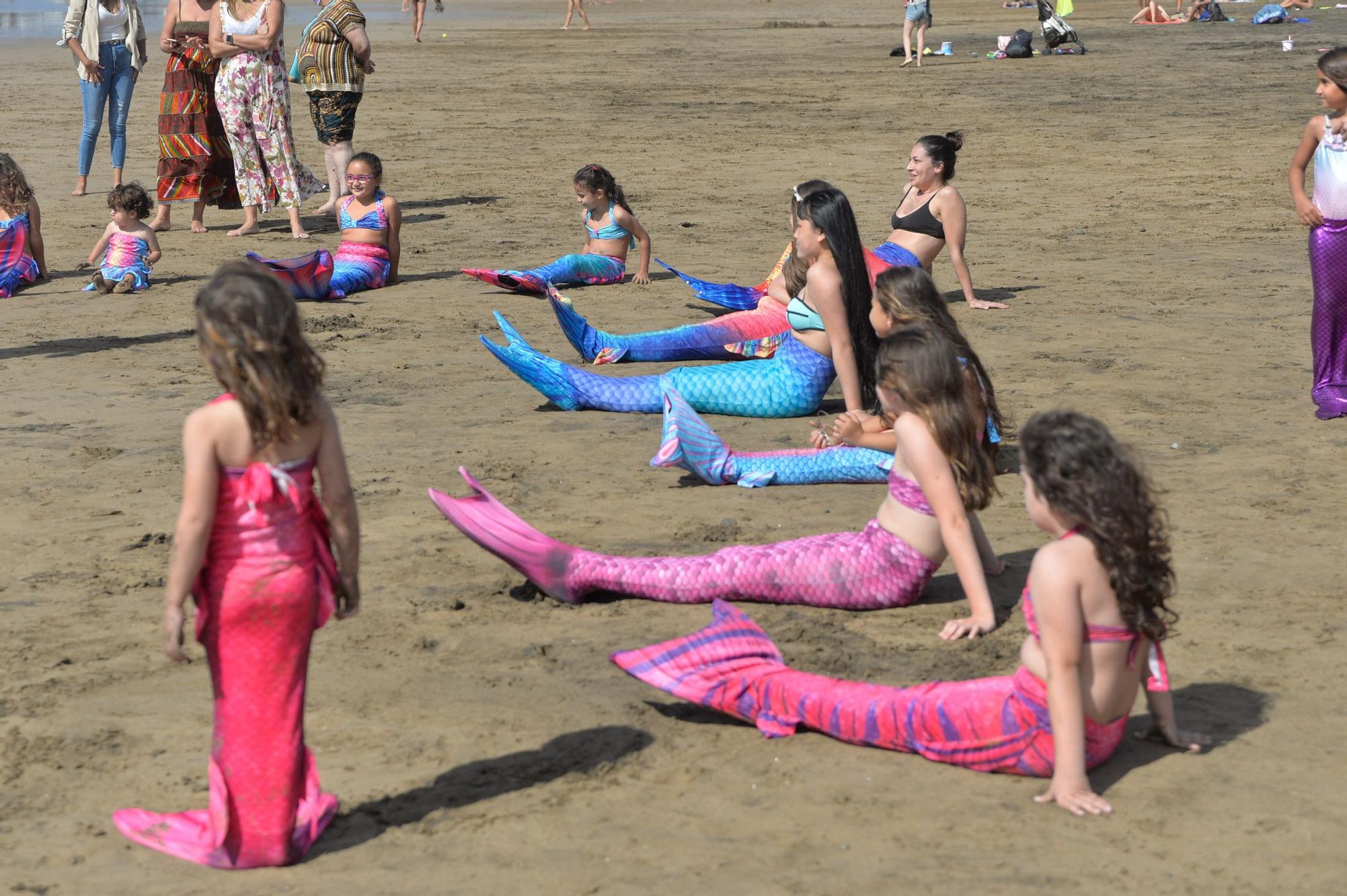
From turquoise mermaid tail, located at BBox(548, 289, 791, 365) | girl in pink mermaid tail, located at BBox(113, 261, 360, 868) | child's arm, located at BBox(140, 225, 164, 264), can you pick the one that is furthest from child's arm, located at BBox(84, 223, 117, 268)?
girl in pink mermaid tail, located at BBox(113, 261, 360, 868)

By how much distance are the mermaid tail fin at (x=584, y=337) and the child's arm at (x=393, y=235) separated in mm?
2539

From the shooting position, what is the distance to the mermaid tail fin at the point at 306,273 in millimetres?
10453

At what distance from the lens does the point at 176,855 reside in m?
3.91

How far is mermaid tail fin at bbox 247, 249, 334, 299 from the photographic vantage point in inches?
412

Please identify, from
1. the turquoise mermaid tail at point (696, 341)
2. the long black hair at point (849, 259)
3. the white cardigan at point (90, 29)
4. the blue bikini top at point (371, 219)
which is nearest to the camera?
the long black hair at point (849, 259)

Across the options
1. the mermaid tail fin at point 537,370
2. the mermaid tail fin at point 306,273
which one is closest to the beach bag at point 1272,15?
the mermaid tail fin at point 306,273

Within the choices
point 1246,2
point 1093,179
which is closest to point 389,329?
point 1093,179

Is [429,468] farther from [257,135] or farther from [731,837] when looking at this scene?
[257,135]

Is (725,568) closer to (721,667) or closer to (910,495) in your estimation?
(910,495)

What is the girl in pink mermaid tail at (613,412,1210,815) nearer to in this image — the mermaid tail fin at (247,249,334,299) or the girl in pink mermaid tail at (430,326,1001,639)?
the girl in pink mermaid tail at (430,326,1001,639)

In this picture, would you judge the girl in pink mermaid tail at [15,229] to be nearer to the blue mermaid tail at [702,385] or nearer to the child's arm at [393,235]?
the child's arm at [393,235]

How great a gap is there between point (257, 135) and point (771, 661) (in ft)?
29.6

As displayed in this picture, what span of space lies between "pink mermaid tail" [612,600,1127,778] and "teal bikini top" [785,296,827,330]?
2.84 metres

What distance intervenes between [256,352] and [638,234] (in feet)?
25.1
